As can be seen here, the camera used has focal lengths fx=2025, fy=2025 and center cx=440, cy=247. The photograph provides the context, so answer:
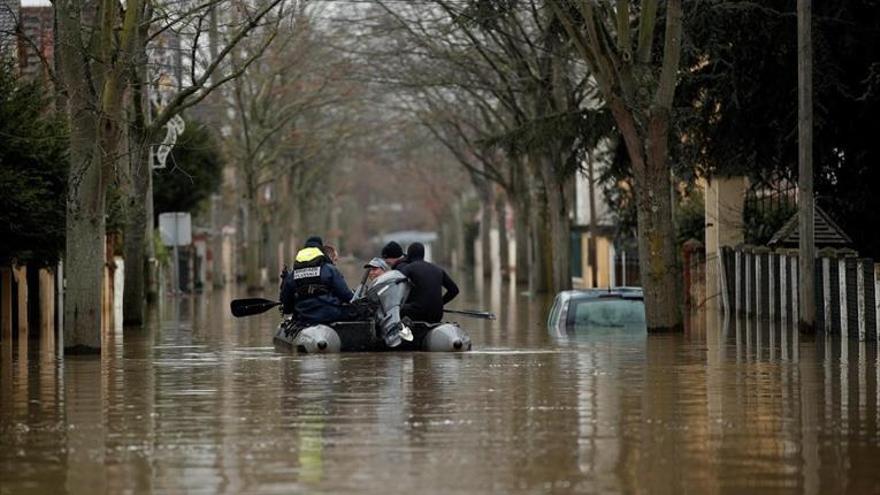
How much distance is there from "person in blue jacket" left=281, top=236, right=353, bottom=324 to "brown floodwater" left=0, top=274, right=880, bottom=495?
2.34 feet

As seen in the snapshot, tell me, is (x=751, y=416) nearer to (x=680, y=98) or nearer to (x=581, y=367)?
(x=581, y=367)

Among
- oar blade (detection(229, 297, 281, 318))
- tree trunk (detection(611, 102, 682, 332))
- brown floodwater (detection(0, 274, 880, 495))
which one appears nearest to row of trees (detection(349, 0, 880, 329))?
tree trunk (detection(611, 102, 682, 332))

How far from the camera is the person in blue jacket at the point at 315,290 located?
2605 cm

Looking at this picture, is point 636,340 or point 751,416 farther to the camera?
point 636,340

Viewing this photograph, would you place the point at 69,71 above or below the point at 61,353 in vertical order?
above

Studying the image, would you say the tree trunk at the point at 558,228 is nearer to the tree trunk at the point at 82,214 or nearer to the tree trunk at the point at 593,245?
the tree trunk at the point at 593,245

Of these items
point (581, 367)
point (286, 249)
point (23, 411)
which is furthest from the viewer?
point (286, 249)

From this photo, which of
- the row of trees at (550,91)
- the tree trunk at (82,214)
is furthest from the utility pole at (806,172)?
the tree trunk at (82,214)

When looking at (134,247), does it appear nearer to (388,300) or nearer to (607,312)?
(607,312)

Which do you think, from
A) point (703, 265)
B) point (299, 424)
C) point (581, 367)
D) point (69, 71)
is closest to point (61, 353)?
point (69, 71)

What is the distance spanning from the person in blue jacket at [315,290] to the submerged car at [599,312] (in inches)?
223

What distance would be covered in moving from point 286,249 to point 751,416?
94049 mm

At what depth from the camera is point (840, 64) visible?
120 feet

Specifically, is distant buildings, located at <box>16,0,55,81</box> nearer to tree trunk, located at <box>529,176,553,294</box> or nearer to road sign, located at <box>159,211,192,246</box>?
road sign, located at <box>159,211,192,246</box>
